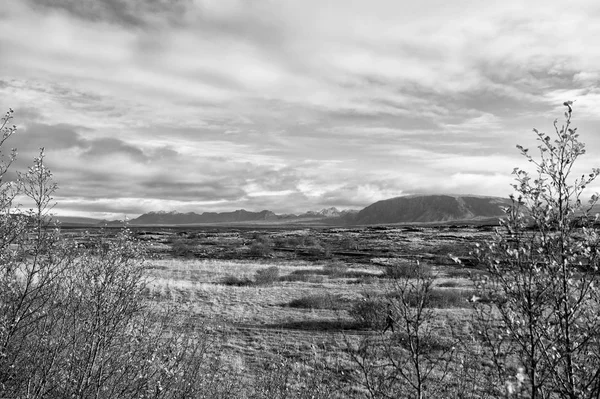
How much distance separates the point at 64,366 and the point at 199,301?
48.8 feet

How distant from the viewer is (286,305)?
21.7m

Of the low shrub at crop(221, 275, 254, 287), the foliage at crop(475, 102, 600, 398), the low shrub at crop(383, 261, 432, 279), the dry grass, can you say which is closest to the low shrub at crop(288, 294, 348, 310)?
the dry grass

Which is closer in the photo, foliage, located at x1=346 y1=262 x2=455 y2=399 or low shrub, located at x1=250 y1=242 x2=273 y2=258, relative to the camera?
foliage, located at x1=346 y1=262 x2=455 y2=399

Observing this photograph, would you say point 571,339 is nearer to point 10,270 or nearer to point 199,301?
point 10,270

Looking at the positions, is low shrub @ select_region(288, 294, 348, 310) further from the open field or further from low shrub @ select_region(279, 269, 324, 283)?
low shrub @ select_region(279, 269, 324, 283)

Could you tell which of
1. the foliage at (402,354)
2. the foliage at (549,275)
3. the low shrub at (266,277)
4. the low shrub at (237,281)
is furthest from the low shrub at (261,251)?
the foliage at (549,275)

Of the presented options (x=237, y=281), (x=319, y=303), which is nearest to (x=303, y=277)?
(x=237, y=281)

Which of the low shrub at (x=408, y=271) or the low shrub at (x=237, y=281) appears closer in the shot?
the low shrub at (x=408, y=271)

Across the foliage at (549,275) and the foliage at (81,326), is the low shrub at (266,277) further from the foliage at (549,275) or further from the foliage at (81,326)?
the foliage at (549,275)

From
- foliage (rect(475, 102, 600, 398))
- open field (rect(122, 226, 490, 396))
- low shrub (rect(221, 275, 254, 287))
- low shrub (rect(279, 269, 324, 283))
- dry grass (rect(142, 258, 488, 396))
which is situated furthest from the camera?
low shrub (rect(279, 269, 324, 283))

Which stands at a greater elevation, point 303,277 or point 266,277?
point 266,277

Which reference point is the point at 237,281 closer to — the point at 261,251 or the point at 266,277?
the point at 266,277

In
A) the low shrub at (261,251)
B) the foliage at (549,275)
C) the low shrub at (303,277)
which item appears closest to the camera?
the foliage at (549,275)

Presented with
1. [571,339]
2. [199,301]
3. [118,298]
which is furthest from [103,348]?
[199,301]
